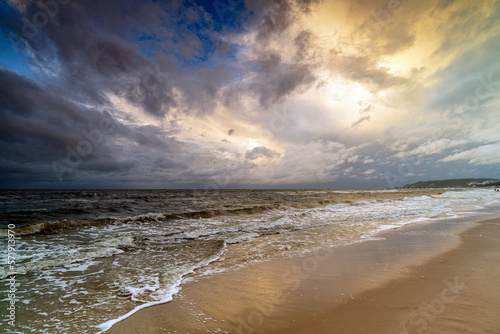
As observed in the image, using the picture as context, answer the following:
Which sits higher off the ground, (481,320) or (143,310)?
(481,320)

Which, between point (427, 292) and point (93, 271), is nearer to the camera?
point (427, 292)

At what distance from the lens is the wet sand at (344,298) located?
12.4ft

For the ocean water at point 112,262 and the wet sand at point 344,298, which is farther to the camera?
the ocean water at point 112,262

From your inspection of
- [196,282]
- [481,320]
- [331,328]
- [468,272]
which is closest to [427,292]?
[481,320]

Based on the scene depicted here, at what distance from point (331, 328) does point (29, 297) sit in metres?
6.89

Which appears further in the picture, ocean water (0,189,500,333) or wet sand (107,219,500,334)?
ocean water (0,189,500,333)

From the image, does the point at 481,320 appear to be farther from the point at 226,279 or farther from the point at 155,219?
the point at 155,219

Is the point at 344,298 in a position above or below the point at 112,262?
above

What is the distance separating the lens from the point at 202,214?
69.6 ft

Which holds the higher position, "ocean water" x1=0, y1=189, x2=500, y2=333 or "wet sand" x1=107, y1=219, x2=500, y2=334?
"wet sand" x1=107, y1=219, x2=500, y2=334

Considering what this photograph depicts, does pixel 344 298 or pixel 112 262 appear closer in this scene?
pixel 344 298

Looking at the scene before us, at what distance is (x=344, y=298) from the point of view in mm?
4719

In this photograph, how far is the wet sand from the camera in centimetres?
377

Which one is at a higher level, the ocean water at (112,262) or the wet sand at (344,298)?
the wet sand at (344,298)
